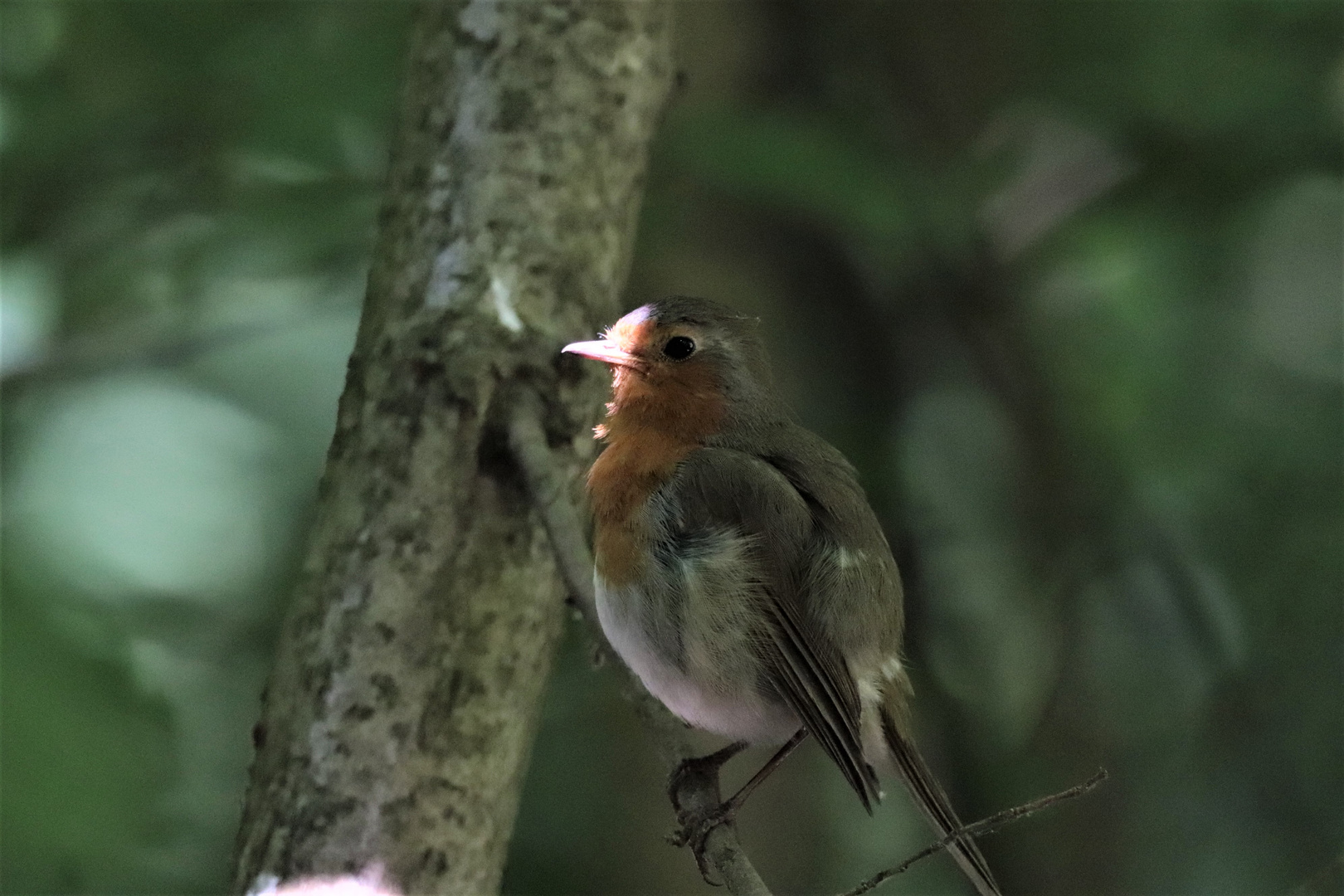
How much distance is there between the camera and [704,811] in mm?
2863

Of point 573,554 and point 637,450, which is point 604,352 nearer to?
point 637,450

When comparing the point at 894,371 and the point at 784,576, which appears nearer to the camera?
the point at 784,576

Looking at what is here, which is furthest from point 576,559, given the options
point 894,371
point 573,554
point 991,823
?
point 894,371

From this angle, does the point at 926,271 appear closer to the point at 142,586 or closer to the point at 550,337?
the point at 550,337

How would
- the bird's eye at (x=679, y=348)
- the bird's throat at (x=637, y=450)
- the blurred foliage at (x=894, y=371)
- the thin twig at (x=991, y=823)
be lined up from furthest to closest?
the blurred foliage at (x=894, y=371)
the bird's eye at (x=679, y=348)
the bird's throat at (x=637, y=450)
the thin twig at (x=991, y=823)

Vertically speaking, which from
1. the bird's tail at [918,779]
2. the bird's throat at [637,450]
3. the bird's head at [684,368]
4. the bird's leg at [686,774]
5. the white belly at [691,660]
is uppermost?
the bird's head at [684,368]

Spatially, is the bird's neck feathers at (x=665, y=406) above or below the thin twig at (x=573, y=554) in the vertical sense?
above

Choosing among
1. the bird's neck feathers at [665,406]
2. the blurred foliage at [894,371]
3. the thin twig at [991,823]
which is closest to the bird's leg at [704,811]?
the thin twig at [991,823]

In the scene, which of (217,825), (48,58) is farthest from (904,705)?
(48,58)

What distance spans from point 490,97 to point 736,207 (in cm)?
218

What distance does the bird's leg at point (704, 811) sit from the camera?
2.78m

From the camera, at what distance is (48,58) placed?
167 inches

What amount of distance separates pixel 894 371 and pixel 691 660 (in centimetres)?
300

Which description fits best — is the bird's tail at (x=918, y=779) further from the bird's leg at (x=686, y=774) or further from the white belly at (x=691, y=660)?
the bird's leg at (x=686, y=774)
